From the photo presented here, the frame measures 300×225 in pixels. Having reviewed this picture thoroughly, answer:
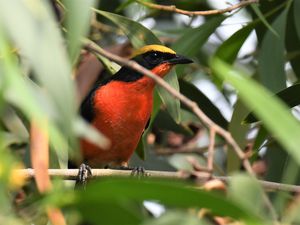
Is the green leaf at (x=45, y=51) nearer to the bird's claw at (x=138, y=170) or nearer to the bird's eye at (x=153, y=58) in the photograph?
the bird's claw at (x=138, y=170)

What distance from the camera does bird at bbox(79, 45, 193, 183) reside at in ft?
16.1

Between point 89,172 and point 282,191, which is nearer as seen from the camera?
point 282,191

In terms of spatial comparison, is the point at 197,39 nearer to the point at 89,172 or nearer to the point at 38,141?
the point at 89,172

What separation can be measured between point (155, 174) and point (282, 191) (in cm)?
81

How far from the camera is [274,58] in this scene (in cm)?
454

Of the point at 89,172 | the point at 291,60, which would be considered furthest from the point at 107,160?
the point at 291,60

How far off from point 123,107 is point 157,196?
3074mm

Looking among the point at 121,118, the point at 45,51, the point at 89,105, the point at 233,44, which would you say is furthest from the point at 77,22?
the point at 89,105

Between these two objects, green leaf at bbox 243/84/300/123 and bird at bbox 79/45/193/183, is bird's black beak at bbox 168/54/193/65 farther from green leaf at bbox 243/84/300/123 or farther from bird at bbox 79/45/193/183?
green leaf at bbox 243/84/300/123

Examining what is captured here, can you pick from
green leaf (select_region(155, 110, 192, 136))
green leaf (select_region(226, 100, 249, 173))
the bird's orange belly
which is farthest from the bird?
green leaf (select_region(226, 100, 249, 173))

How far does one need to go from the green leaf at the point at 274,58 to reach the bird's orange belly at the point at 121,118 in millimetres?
815

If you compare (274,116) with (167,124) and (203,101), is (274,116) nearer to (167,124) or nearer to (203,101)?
(203,101)

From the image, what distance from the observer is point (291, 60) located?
4961 mm

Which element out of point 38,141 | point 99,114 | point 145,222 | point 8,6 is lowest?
point 145,222
